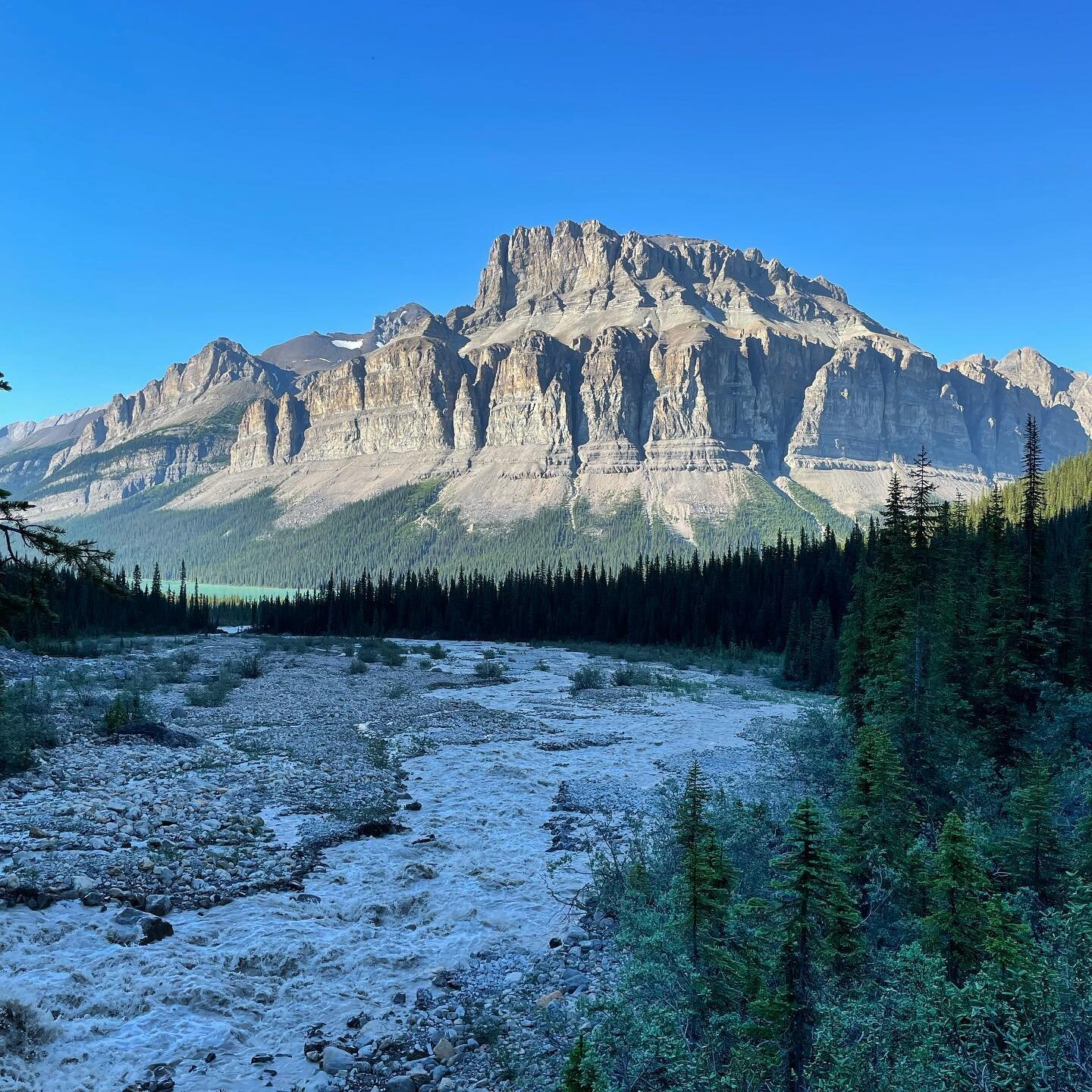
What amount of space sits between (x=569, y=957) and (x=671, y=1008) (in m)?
2.95

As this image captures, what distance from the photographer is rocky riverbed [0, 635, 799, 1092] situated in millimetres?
7707

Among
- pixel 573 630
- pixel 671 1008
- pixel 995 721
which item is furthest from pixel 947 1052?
pixel 573 630

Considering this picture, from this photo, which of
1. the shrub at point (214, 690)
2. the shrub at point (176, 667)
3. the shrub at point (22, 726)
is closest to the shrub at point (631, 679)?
the shrub at point (214, 690)

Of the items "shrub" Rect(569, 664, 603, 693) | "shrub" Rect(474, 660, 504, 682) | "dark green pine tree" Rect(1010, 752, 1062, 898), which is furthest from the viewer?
"shrub" Rect(474, 660, 504, 682)

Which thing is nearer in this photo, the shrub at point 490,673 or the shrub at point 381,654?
the shrub at point 490,673

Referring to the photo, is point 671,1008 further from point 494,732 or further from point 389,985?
point 494,732

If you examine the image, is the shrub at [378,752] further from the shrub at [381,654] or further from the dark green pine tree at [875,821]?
the shrub at [381,654]

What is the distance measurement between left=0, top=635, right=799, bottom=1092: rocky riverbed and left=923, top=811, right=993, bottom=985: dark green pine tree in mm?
4000

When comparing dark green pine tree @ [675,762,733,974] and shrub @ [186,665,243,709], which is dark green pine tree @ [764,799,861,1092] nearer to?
dark green pine tree @ [675,762,733,974]

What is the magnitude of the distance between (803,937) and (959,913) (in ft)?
7.01

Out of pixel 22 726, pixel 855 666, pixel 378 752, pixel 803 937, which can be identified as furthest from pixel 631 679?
pixel 803 937

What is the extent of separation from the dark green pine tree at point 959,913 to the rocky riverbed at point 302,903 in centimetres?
400

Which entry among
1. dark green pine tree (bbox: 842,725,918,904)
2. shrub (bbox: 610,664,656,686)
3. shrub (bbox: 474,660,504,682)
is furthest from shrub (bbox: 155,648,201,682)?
dark green pine tree (bbox: 842,725,918,904)

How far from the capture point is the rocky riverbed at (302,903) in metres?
7.71
